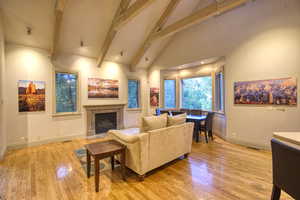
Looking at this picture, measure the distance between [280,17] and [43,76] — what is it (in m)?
7.15

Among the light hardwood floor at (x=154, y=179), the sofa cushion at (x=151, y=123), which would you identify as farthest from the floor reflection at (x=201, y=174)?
the sofa cushion at (x=151, y=123)

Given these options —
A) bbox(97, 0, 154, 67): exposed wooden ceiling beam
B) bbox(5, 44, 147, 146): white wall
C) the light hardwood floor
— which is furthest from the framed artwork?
the light hardwood floor

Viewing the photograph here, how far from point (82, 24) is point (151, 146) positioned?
14.2ft

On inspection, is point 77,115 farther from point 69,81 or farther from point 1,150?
point 1,150

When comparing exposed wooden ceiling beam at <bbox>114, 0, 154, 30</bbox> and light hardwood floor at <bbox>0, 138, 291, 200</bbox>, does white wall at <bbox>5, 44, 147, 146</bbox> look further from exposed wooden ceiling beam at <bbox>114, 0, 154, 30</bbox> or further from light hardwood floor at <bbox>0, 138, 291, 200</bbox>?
exposed wooden ceiling beam at <bbox>114, 0, 154, 30</bbox>

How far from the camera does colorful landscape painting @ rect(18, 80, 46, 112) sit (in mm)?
4160

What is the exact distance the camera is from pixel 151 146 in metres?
2.56

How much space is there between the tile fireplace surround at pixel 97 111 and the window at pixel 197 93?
10.4 feet

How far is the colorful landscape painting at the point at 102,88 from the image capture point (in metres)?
5.57

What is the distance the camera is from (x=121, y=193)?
216cm

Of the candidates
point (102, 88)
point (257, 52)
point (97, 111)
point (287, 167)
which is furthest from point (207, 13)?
point (97, 111)

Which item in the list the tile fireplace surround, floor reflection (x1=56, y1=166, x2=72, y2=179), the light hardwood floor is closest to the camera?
the light hardwood floor

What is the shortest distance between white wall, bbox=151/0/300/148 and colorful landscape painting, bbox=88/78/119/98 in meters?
3.99

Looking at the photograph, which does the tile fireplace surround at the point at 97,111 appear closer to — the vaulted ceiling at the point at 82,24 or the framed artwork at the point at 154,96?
the framed artwork at the point at 154,96
